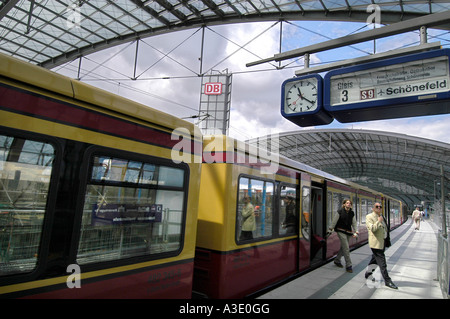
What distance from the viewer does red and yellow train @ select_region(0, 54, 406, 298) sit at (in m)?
2.12

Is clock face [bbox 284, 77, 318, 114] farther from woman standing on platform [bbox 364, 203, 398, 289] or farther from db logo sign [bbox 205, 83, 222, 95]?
db logo sign [bbox 205, 83, 222, 95]

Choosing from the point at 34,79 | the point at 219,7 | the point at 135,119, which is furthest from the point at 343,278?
the point at 219,7

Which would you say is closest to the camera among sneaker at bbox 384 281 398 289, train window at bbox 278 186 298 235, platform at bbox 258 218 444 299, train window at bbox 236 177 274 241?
train window at bbox 236 177 274 241

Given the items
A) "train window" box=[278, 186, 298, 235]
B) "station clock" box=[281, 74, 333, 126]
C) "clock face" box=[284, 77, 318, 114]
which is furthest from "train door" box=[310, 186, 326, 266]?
"clock face" box=[284, 77, 318, 114]

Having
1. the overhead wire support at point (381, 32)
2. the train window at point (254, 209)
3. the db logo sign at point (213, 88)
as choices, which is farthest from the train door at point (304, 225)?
the db logo sign at point (213, 88)

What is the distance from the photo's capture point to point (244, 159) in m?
4.70

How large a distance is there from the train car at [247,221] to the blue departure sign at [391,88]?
1.63 m

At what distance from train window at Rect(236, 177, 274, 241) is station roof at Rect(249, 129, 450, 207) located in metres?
16.6

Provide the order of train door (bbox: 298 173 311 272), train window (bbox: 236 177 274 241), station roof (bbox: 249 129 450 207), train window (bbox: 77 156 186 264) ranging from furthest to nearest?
station roof (bbox: 249 129 450 207) → train door (bbox: 298 173 311 272) → train window (bbox: 236 177 274 241) → train window (bbox: 77 156 186 264)

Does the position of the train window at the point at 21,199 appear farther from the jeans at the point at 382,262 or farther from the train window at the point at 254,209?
the jeans at the point at 382,262

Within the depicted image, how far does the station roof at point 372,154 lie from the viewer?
1242 inches

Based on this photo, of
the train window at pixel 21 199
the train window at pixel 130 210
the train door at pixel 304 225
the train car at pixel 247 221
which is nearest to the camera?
the train window at pixel 21 199

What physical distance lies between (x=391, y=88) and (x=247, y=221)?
2.88m
